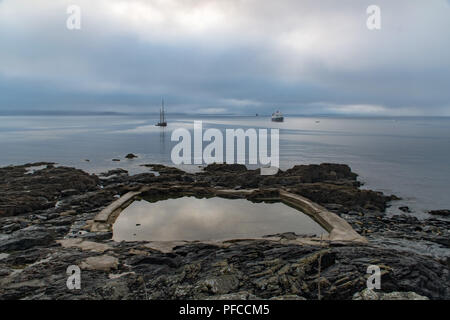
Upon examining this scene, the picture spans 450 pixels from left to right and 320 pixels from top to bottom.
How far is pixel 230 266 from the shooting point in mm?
13500

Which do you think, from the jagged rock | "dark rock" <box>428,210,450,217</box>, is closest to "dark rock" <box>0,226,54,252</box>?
the jagged rock

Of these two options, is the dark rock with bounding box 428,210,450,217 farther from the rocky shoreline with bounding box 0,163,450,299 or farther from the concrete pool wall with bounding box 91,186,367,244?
the concrete pool wall with bounding box 91,186,367,244

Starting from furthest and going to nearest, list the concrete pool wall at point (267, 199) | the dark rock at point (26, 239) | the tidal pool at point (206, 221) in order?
1. the tidal pool at point (206, 221)
2. the concrete pool wall at point (267, 199)
3. the dark rock at point (26, 239)

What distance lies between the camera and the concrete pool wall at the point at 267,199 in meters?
19.9

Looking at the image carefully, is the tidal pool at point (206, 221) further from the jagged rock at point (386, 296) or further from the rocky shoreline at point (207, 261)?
the jagged rock at point (386, 296)

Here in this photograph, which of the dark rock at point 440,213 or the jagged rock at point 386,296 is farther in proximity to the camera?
the dark rock at point 440,213

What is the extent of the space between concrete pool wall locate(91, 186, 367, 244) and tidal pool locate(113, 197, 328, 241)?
24.0 inches

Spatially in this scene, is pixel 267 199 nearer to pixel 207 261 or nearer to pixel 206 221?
pixel 206 221

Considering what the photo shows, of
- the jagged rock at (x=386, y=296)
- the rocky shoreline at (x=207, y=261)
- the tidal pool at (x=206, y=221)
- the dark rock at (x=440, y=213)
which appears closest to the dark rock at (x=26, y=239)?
the rocky shoreline at (x=207, y=261)

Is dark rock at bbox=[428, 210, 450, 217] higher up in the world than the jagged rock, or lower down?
lower down

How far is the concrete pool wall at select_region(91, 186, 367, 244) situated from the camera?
1994 centimetres

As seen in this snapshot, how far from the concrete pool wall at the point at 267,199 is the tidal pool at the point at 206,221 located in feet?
2.00
